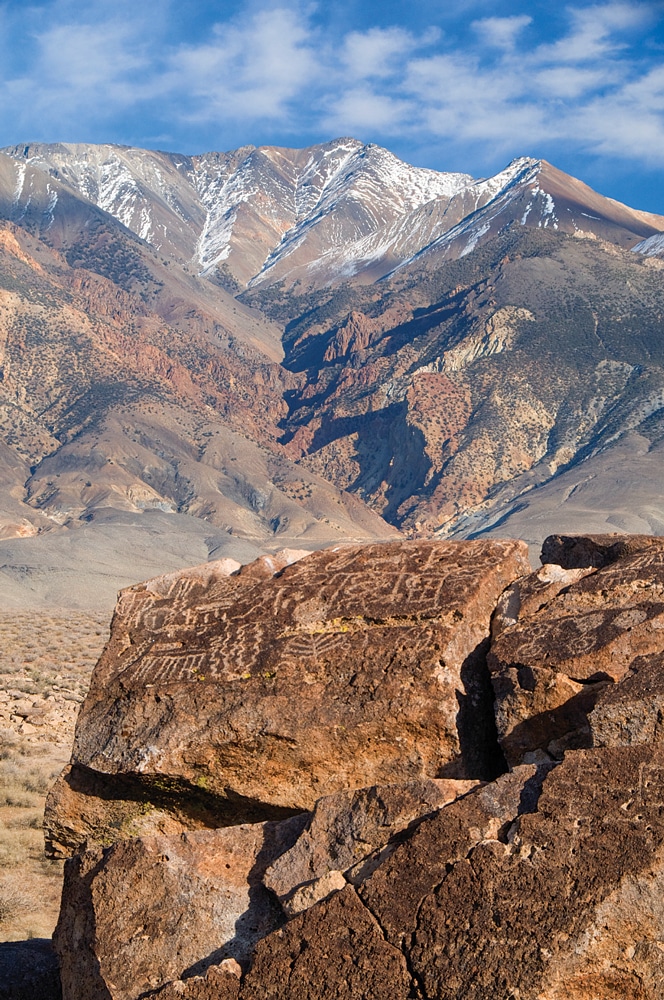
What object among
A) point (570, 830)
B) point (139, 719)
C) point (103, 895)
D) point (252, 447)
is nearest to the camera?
point (570, 830)

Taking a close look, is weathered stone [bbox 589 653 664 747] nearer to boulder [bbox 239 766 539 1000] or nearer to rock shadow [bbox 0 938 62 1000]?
boulder [bbox 239 766 539 1000]

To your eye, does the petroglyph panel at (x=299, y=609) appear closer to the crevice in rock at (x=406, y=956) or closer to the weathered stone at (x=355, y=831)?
the weathered stone at (x=355, y=831)

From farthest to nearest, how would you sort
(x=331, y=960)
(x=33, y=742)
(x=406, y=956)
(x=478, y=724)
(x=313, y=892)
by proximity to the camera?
1. (x=33, y=742)
2. (x=478, y=724)
3. (x=313, y=892)
4. (x=331, y=960)
5. (x=406, y=956)

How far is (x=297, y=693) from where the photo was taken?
27.0 feet

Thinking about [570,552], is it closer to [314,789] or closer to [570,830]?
[314,789]

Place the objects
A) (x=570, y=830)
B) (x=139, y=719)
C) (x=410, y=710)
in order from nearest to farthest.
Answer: (x=570, y=830)
(x=410, y=710)
(x=139, y=719)

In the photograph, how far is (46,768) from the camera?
53.0ft

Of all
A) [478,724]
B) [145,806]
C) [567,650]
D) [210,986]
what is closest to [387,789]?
[478,724]

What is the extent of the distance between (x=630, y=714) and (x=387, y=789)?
5.37 ft

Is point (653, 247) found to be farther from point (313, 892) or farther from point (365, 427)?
point (313, 892)

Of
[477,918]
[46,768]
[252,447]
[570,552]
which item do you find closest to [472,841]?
[477,918]

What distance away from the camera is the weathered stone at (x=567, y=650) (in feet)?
24.6

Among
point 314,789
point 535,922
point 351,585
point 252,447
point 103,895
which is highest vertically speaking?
point 351,585

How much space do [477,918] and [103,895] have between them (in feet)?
9.05
